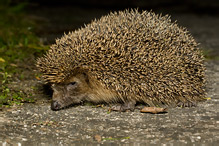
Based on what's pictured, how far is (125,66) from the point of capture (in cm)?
596

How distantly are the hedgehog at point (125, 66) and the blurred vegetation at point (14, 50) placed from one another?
→ 2.95 ft

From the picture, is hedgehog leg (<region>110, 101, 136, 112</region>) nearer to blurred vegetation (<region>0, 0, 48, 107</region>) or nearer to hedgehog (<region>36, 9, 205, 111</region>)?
hedgehog (<region>36, 9, 205, 111</region>)

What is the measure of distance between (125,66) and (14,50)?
13.5ft

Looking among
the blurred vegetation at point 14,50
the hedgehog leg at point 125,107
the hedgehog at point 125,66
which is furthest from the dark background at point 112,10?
the hedgehog leg at point 125,107

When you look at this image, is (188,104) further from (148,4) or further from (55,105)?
(148,4)

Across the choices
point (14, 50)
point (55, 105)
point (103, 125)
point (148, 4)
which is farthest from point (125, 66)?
point (148, 4)

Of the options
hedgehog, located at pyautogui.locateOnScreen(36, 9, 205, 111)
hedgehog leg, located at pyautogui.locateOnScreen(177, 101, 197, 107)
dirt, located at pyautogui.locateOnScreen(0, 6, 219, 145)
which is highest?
hedgehog, located at pyautogui.locateOnScreen(36, 9, 205, 111)

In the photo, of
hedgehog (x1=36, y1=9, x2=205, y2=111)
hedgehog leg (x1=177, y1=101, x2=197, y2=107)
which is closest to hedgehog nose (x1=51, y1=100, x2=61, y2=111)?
hedgehog (x1=36, y1=9, x2=205, y2=111)

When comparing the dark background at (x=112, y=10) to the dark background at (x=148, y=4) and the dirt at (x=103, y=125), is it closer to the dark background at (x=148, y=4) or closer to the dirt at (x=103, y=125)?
the dark background at (x=148, y=4)

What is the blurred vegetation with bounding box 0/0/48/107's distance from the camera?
6.61 m

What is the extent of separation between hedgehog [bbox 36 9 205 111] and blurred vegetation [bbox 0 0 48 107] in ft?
2.95

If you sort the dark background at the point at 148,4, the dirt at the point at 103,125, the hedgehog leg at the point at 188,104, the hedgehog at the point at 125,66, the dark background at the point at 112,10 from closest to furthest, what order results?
the dirt at the point at 103,125 < the hedgehog at the point at 125,66 < the hedgehog leg at the point at 188,104 < the dark background at the point at 112,10 < the dark background at the point at 148,4

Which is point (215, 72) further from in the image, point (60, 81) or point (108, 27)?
point (60, 81)

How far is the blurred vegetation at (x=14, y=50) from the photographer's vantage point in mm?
6613
